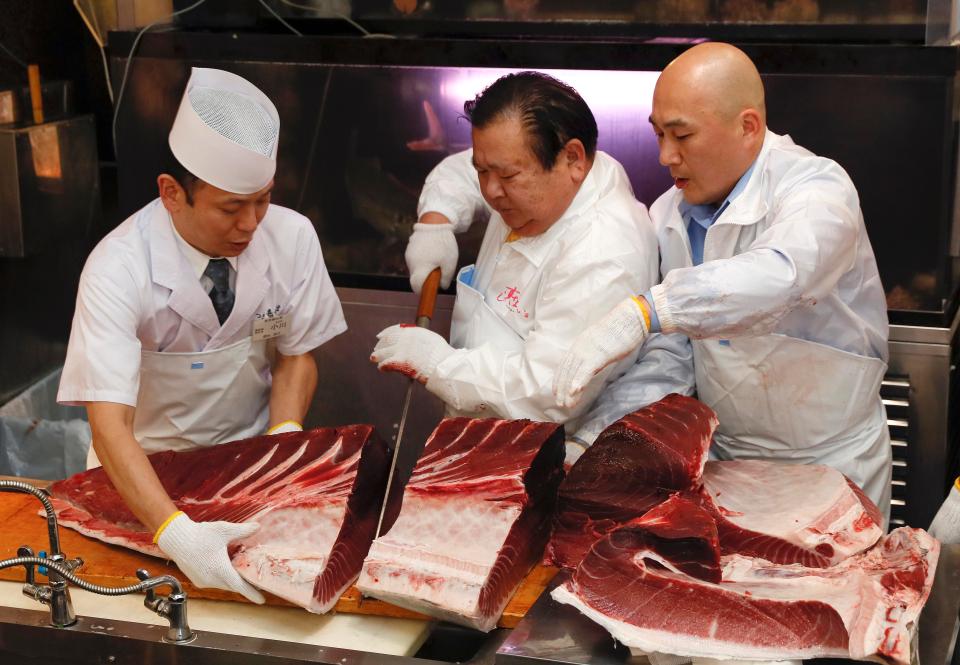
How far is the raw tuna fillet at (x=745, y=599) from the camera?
6.99 feet

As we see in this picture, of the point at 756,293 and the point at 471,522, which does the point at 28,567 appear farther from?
the point at 756,293

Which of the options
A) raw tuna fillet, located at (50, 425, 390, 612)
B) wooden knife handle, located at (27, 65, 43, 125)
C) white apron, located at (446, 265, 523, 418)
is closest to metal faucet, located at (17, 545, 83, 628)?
raw tuna fillet, located at (50, 425, 390, 612)

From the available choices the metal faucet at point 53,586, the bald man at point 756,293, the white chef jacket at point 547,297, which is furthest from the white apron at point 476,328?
the metal faucet at point 53,586

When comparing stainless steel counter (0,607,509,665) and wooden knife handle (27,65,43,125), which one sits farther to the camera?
wooden knife handle (27,65,43,125)

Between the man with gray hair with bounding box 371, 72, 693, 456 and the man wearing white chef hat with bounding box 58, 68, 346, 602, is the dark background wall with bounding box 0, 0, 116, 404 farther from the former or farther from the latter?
the man with gray hair with bounding box 371, 72, 693, 456

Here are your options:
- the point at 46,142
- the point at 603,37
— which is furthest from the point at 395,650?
the point at 46,142

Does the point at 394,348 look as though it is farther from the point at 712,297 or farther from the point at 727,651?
the point at 727,651

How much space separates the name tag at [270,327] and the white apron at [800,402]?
3.56 feet

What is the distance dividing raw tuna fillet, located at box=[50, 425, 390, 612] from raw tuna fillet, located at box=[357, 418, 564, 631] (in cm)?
15

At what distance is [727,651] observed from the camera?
2.14m

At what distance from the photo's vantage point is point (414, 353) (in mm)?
3049

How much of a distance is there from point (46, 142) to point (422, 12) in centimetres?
153

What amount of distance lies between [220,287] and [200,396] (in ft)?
1.03

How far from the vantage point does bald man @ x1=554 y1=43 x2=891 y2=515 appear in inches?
100
